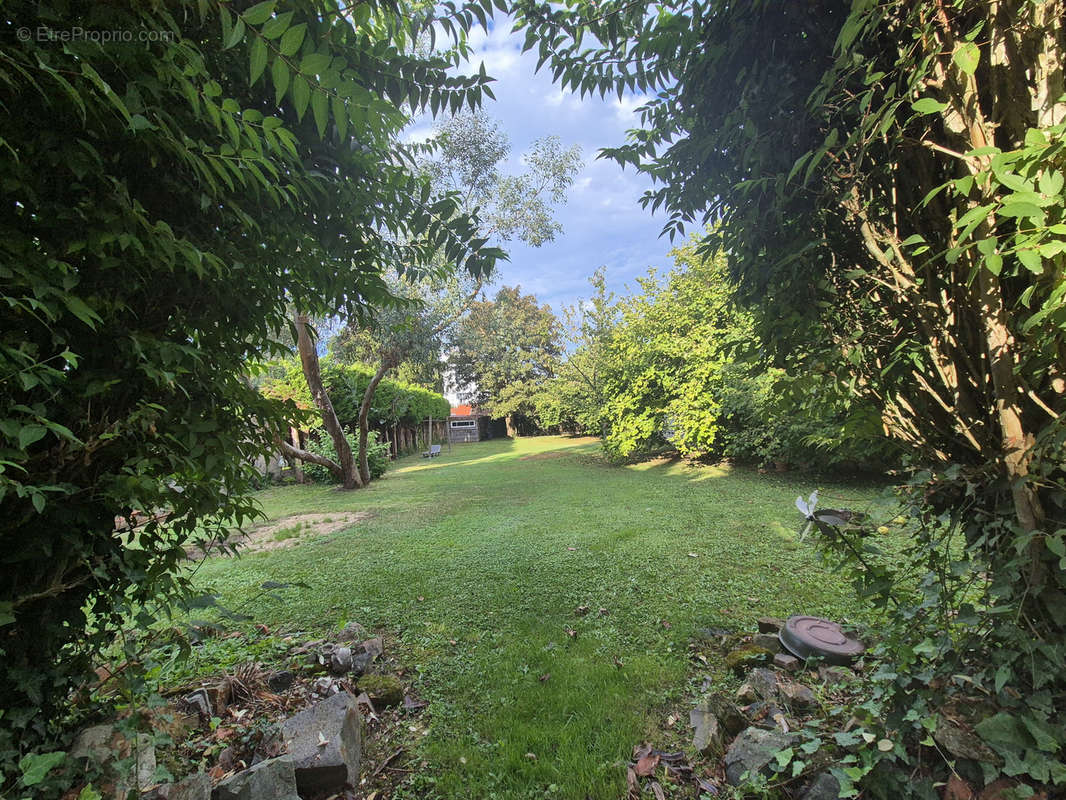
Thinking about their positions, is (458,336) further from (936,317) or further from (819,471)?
(936,317)

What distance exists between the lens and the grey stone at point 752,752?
155cm

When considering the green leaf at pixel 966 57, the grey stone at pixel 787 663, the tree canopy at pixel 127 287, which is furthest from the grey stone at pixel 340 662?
the green leaf at pixel 966 57

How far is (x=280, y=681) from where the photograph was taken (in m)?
2.22

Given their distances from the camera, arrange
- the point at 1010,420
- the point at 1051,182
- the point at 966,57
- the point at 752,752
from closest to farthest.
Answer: the point at 1051,182, the point at 966,57, the point at 1010,420, the point at 752,752

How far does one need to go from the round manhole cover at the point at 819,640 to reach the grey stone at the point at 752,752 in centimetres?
71

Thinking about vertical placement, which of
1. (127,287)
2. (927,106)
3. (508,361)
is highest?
(508,361)

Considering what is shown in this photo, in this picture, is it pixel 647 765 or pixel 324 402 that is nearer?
pixel 647 765

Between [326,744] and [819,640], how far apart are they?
2.42 meters

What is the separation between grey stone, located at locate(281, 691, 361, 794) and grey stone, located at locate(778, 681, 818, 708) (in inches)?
74.0

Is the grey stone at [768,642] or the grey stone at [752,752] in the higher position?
the grey stone at [752,752]

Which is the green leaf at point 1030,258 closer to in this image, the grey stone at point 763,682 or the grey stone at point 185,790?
the grey stone at point 763,682

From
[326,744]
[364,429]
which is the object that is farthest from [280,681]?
[364,429]

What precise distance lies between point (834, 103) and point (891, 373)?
3.13 feet

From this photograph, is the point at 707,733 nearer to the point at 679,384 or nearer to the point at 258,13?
the point at 258,13
